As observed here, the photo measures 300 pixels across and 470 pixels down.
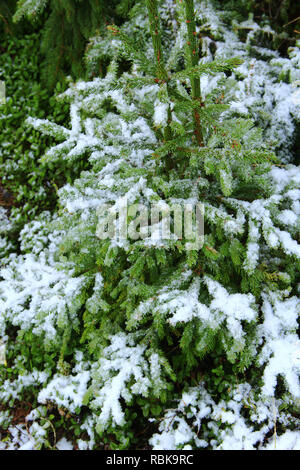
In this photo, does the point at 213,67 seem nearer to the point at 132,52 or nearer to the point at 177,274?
the point at 132,52

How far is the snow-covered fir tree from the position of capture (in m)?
2.13

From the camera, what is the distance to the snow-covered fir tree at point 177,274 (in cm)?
213

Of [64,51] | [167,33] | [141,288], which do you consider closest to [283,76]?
[167,33]

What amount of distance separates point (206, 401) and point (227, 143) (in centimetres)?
190

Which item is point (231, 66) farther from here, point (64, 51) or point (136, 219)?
point (64, 51)

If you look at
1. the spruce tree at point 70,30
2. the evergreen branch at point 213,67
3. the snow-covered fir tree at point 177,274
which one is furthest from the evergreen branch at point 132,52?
the spruce tree at point 70,30

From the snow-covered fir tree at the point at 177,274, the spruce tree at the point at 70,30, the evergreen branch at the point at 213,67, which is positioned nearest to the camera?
the evergreen branch at the point at 213,67

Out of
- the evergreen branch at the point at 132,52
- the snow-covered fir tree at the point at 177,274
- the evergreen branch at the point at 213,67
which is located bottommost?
the snow-covered fir tree at the point at 177,274

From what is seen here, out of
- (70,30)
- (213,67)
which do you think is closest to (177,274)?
(213,67)

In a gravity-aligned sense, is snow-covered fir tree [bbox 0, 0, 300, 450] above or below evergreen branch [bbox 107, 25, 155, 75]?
below

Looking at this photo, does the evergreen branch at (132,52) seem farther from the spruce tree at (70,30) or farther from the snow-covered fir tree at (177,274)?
the spruce tree at (70,30)

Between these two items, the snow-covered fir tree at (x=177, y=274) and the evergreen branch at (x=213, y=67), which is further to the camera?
the snow-covered fir tree at (x=177, y=274)

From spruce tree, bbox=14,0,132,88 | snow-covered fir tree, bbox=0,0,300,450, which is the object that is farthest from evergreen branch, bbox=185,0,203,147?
spruce tree, bbox=14,0,132,88

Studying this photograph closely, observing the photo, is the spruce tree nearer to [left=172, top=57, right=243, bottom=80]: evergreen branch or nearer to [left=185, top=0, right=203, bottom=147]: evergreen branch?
[left=185, top=0, right=203, bottom=147]: evergreen branch
